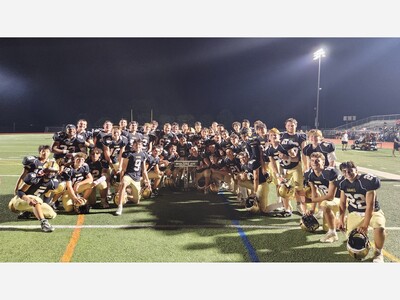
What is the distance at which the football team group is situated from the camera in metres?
2.97

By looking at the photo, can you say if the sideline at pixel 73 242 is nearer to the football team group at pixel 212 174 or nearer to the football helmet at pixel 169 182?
the football team group at pixel 212 174

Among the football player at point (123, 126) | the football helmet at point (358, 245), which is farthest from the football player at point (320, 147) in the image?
the football player at point (123, 126)

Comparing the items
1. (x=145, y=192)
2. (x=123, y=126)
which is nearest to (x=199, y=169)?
(x=145, y=192)

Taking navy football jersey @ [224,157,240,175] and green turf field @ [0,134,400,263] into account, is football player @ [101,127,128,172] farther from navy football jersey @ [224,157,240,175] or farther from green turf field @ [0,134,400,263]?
navy football jersey @ [224,157,240,175]

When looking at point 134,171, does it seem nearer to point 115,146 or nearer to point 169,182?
point 115,146

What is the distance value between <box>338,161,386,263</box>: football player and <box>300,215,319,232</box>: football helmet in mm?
437

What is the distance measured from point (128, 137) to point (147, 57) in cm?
169

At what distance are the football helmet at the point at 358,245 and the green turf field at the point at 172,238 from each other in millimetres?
93

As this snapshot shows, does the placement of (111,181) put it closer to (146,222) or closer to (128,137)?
(128,137)

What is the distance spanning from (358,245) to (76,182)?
356 cm

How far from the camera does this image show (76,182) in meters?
4.14

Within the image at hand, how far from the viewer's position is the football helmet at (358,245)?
2.71 m

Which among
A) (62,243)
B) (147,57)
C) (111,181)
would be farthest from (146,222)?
(147,57)

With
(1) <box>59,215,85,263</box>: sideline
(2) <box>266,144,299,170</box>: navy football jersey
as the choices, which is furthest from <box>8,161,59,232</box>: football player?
(2) <box>266,144,299,170</box>: navy football jersey
